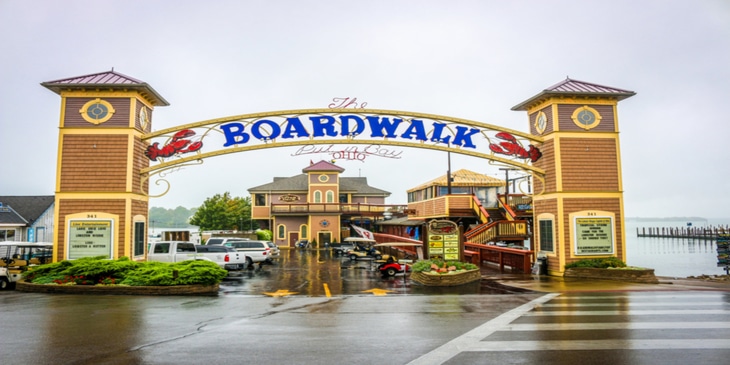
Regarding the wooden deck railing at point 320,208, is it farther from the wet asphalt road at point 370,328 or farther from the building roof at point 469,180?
the wet asphalt road at point 370,328

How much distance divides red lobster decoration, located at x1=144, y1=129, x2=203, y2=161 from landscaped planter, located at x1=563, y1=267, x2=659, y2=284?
17.3 m

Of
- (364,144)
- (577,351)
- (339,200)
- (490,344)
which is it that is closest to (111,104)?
(364,144)

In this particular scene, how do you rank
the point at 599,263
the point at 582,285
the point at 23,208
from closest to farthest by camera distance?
the point at 582,285 < the point at 599,263 < the point at 23,208

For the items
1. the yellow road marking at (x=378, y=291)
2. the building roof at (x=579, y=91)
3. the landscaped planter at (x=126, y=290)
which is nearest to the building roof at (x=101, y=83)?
the landscaped planter at (x=126, y=290)

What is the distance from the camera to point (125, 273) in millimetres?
16875

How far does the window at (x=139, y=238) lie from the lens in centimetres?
1986

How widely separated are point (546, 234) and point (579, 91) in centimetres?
670

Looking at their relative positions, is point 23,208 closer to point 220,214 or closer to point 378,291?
point 220,214

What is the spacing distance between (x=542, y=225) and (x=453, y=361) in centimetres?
1615

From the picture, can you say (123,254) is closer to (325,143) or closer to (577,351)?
(325,143)

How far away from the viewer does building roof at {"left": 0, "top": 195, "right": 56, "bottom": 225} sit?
34.0m

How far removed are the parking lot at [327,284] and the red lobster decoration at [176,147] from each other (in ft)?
19.9

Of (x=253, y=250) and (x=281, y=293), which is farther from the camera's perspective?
(x=253, y=250)

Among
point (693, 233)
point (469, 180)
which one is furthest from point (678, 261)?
point (693, 233)
